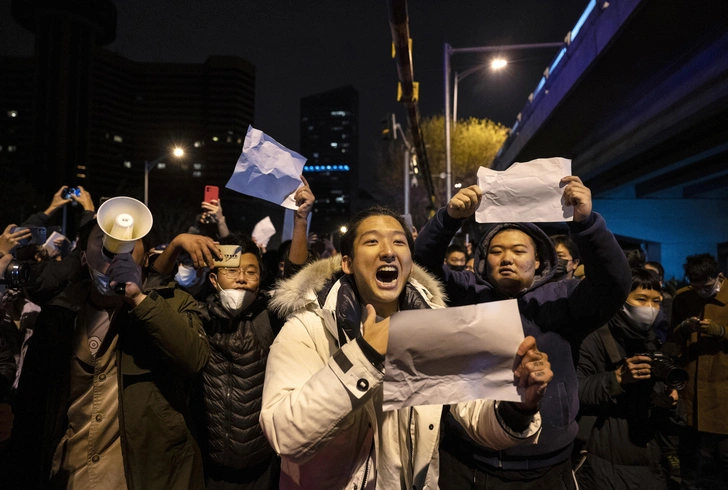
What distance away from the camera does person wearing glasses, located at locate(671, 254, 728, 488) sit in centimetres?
520

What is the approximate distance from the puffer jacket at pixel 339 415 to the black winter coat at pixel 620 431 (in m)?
1.60

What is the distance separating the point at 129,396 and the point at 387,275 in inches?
55.4

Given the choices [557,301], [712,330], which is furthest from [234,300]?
[712,330]

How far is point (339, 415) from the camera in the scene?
176 centimetres

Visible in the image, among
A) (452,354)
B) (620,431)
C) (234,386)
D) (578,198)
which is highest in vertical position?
(578,198)

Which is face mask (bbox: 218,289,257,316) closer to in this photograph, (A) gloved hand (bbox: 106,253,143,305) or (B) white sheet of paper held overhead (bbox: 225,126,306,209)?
(B) white sheet of paper held overhead (bbox: 225,126,306,209)

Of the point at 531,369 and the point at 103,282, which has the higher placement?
the point at 103,282

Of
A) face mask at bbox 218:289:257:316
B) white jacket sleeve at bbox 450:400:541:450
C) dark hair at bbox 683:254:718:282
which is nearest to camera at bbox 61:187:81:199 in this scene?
face mask at bbox 218:289:257:316

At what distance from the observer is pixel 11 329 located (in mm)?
3746

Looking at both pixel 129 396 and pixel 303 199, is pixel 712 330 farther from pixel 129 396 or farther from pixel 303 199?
pixel 129 396

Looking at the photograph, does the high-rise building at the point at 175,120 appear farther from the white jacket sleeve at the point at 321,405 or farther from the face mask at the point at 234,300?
the white jacket sleeve at the point at 321,405

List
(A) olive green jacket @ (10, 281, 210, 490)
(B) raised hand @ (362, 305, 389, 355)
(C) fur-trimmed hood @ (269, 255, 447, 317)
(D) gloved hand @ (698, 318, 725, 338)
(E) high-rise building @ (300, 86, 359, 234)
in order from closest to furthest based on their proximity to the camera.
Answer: (B) raised hand @ (362, 305, 389, 355)
(C) fur-trimmed hood @ (269, 255, 447, 317)
(A) olive green jacket @ (10, 281, 210, 490)
(D) gloved hand @ (698, 318, 725, 338)
(E) high-rise building @ (300, 86, 359, 234)

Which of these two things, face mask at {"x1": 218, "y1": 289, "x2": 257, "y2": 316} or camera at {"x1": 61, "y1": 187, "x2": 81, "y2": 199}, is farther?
camera at {"x1": 61, "y1": 187, "x2": 81, "y2": 199}

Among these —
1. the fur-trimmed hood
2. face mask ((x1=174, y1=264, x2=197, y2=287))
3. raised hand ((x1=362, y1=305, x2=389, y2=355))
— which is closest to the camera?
raised hand ((x1=362, y1=305, x2=389, y2=355))
